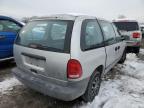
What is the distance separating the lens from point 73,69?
2.67 meters

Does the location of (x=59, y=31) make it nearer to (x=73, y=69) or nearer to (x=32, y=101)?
(x=73, y=69)

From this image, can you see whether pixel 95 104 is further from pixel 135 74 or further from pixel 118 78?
pixel 135 74

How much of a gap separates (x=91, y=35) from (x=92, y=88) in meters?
1.07

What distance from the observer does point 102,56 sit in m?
3.43

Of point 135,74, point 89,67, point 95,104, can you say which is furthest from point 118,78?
point 89,67

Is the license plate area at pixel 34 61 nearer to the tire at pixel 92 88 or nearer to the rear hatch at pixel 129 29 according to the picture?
the tire at pixel 92 88

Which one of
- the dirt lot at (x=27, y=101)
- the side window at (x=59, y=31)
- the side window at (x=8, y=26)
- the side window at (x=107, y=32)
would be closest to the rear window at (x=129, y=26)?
the side window at (x=107, y=32)

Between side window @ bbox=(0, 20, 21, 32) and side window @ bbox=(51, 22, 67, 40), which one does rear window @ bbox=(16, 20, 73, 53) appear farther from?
side window @ bbox=(0, 20, 21, 32)

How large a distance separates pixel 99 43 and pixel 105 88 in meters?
1.30

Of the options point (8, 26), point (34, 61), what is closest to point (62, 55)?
point (34, 61)

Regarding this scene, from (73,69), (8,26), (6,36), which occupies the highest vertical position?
(8,26)

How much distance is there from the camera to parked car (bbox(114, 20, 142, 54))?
749 cm

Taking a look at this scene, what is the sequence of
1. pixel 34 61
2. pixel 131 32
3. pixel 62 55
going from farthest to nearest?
pixel 131 32
pixel 34 61
pixel 62 55

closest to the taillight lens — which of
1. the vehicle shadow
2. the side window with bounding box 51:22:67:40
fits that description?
the side window with bounding box 51:22:67:40
